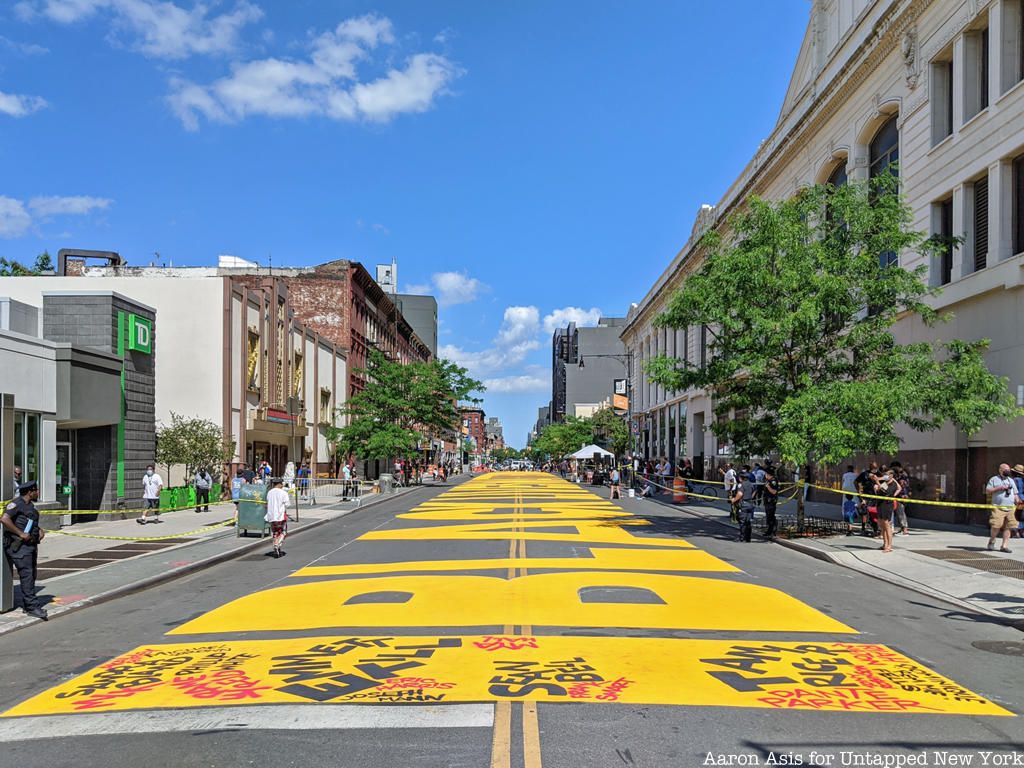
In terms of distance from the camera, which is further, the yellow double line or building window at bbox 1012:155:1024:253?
building window at bbox 1012:155:1024:253

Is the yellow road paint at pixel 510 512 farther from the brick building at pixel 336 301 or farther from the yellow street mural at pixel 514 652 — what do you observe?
the brick building at pixel 336 301

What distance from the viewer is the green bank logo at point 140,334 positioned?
2808 centimetres

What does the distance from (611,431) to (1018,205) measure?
225ft

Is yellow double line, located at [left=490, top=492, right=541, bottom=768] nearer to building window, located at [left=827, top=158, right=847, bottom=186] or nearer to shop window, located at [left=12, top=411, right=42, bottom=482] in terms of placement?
shop window, located at [left=12, top=411, right=42, bottom=482]

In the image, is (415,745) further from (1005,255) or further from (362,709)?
(1005,255)

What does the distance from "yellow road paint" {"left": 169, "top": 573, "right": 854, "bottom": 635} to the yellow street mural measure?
37 millimetres

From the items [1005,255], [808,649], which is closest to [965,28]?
[1005,255]

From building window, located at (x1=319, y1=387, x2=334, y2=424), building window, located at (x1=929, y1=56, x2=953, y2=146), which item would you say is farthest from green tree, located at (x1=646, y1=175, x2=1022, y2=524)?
building window, located at (x1=319, y1=387, x2=334, y2=424)

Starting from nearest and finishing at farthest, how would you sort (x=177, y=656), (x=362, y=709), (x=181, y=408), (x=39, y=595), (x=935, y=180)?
(x=362, y=709)
(x=177, y=656)
(x=39, y=595)
(x=935, y=180)
(x=181, y=408)

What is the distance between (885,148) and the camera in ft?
97.6

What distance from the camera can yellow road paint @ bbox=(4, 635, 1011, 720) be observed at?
23.0ft

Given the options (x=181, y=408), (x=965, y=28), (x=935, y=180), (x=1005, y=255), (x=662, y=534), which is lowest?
(x=662, y=534)

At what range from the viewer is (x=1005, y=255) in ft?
72.8

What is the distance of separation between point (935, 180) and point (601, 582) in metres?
18.8
